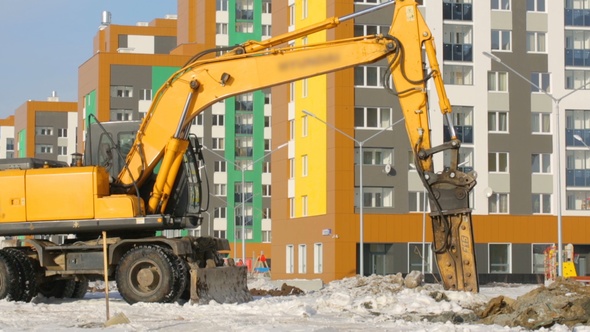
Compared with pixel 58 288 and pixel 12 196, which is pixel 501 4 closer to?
pixel 58 288

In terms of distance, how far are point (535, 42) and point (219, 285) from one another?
52.1m

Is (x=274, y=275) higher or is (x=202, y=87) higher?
(x=202, y=87)

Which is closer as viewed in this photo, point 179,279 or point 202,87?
point 179,279

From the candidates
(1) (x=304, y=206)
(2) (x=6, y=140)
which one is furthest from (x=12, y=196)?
(2) (x=6, y=140)

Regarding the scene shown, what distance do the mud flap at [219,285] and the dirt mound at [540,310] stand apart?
6.14m

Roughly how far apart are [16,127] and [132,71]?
5337 centimetres

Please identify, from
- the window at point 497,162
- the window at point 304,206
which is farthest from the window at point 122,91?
the window at point 497,162

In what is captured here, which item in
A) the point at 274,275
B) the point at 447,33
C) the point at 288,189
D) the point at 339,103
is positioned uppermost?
the point at 447,33

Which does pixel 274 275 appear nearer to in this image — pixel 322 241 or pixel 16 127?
pixel 322 241

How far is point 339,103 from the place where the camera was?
70312 mm

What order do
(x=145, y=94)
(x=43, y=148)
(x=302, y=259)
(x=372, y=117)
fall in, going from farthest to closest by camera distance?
(x=43, y=148) → (x=145, y=94) → (x=302, y=259) → (x=372, y=117)

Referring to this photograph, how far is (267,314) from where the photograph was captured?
22422mm

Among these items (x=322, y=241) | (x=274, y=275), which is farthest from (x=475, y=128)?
(x=274, y=275)

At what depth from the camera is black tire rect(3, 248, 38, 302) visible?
25.8 metres
